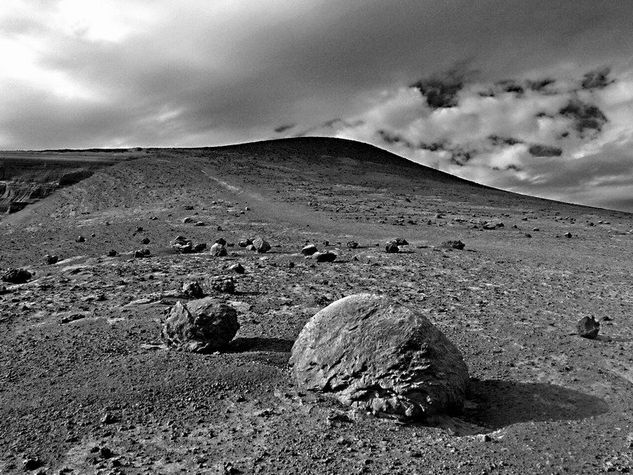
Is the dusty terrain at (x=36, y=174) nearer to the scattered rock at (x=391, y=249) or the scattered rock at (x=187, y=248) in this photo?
the scattered rock at (x=187, y=248)

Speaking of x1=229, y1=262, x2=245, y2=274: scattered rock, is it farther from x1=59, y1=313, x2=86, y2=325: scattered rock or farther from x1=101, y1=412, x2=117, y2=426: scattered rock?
x1=101, y1=412, x2=117, y2=426: scattered rock

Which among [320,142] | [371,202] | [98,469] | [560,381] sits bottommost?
[98,469]

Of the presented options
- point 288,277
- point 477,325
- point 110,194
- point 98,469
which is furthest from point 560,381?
point 110,194

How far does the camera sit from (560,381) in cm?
804

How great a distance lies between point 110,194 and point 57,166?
451 inches

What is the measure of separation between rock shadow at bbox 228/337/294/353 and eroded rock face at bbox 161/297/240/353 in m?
0.26

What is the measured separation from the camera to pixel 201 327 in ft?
28.5

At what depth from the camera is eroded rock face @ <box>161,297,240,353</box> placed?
8.63 meters

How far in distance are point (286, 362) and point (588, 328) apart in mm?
6417

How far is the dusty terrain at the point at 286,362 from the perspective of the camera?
19.5 ft

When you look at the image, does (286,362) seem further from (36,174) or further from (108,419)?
(36,174)

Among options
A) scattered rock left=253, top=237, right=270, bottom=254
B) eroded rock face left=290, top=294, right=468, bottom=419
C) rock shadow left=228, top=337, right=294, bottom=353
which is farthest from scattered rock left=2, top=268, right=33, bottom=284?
eroded rock face left=290, top=294, right=468, bottom=419

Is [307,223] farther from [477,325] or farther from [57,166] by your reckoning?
[57,166]

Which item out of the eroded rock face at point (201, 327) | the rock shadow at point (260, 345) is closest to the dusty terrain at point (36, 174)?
the eroded rock face at point (201, 327)
